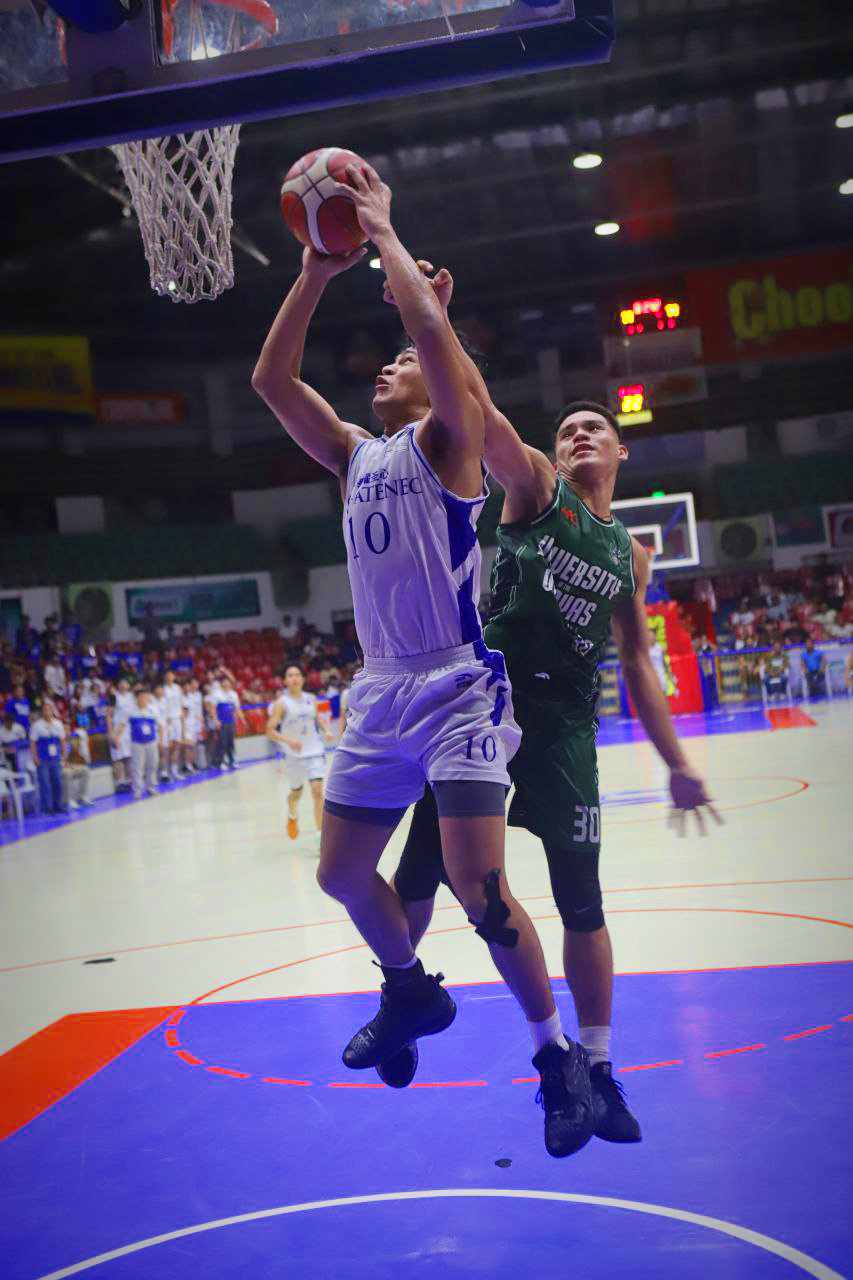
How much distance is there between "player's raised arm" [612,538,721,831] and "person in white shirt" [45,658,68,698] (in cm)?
1839

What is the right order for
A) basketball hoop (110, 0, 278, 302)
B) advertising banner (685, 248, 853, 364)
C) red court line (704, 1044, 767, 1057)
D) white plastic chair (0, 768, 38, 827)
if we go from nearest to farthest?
red court line (704, 1044, 767, 1057), basketball hoop (110, 0, 278, 302), white plastic chair (0, 768, 38, 827), advertising banner (685, 248, 853, 364)

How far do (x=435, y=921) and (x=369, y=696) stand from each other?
417cm

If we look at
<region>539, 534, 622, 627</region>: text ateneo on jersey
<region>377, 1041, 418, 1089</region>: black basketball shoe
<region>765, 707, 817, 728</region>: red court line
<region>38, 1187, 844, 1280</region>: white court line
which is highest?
<region>539, 534, 622, 627</region>: text ateneo on jersey

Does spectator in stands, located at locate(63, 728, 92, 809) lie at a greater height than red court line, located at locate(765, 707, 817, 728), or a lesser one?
greater

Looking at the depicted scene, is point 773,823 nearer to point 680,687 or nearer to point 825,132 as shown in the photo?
point 680,687

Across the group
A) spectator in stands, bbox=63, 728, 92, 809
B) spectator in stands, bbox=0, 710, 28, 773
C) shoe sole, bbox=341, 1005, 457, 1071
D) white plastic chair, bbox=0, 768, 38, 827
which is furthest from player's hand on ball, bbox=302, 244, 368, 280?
spectator in stands, bbox=63, 728, 92, 809

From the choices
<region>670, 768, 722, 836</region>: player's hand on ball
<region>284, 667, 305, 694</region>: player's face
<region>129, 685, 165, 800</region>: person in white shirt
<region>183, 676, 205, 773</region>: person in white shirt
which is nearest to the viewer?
<region>670, 768, 722, 836</region>: player's hand on ball

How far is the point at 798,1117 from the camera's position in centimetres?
352

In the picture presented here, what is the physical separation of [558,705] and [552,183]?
Result: 62.9 feet

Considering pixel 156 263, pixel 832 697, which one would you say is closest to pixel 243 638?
pixel 832 697

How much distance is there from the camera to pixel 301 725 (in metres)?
10.9

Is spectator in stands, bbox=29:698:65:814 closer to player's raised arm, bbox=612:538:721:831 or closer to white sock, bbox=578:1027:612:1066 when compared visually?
player's raised arm, bbox=612:538:721:831

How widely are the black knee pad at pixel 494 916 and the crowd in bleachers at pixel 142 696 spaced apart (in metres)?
13.3

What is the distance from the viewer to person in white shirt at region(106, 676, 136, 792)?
17.9 m
